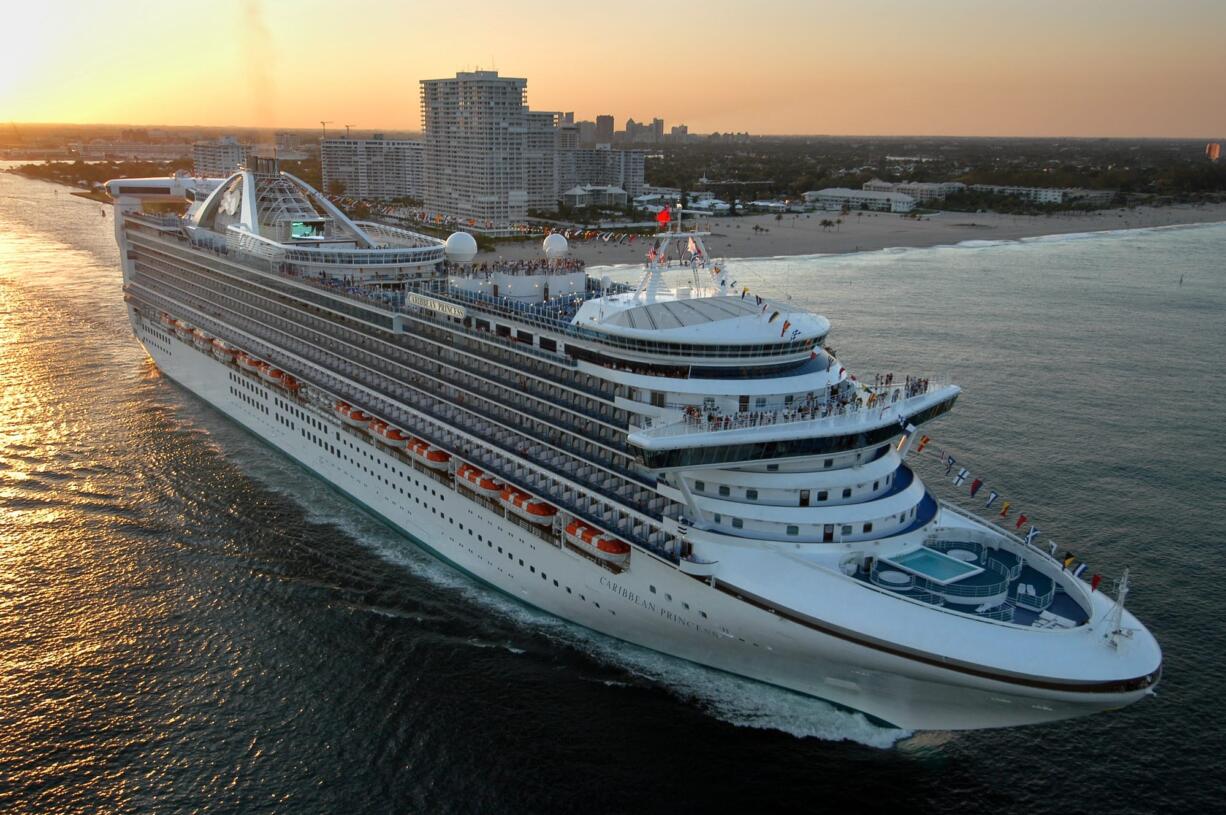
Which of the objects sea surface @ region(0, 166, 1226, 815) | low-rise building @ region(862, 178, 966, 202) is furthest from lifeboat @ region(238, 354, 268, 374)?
low-rise building @ region(862, 178, 966, 202)

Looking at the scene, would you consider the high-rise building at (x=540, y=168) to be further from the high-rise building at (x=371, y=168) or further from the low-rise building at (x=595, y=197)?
the high-rise building at (x=371, y=168)

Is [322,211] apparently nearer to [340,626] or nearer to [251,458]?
[251,458]

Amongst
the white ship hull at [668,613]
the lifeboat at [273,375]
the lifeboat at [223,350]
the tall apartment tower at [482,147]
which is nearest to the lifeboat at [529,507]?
the white ship hull at [668,613]

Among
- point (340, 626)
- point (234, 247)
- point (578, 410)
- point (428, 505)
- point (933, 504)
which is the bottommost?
point (340, 626)

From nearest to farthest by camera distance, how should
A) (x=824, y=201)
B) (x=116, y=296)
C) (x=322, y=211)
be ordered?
(x=322, y=211) → (x=116, y=296) → (x=824, y=201)

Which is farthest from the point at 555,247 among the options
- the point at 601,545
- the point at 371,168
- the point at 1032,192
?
the point at 1032,192

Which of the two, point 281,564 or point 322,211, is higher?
point 322,211

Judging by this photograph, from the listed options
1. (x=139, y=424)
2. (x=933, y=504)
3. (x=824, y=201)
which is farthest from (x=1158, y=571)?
(x=824, y=201)
